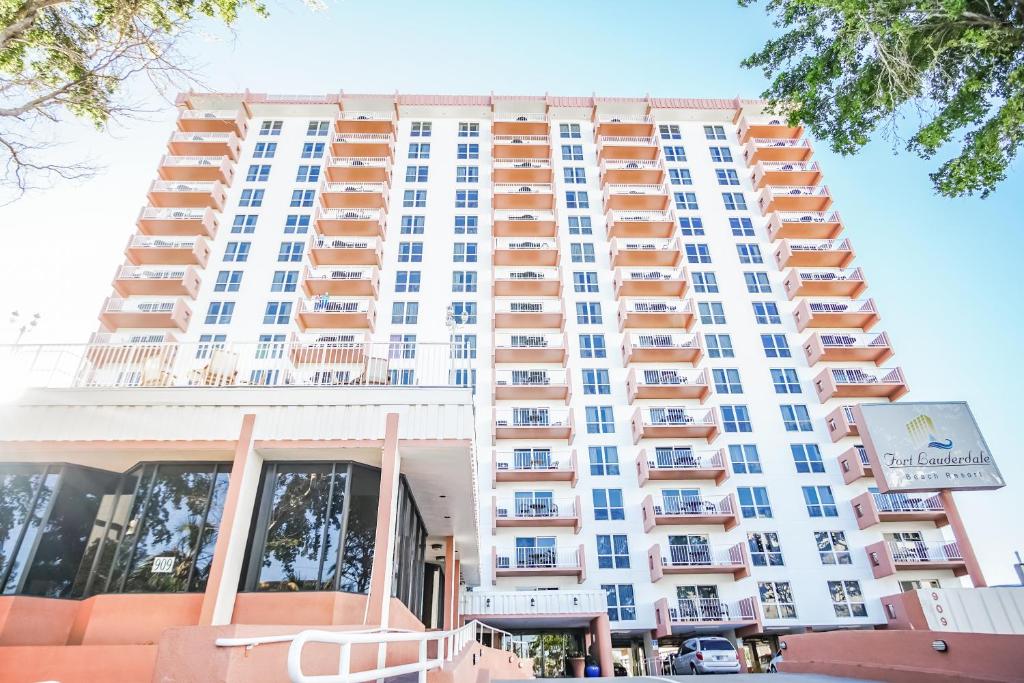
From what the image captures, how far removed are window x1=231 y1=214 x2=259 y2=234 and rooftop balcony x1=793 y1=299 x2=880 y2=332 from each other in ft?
122

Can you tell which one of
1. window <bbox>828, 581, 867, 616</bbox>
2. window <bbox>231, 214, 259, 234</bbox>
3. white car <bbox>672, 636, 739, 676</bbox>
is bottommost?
white car <bbox>672, 636, 739, 676</bbox>

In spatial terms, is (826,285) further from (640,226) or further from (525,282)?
(525,282)

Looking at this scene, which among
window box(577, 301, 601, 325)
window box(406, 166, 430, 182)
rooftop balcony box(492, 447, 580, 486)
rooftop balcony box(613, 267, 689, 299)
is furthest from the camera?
window box(406, 166, 430, 182)

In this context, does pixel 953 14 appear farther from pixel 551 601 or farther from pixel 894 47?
pixel 551 601

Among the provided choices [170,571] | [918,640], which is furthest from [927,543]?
[170,571]

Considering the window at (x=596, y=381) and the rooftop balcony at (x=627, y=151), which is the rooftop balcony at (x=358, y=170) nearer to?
the rooftop balcony at (x=627, y=151)

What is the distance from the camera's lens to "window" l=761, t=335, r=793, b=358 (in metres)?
35.1

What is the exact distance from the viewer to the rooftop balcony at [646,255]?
37188 mm

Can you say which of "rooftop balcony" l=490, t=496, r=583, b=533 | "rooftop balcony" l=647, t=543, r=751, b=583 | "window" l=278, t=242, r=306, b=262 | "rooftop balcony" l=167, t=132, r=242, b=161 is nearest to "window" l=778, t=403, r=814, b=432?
"rooftop balcony" l=647, t=543, r=751, b=583

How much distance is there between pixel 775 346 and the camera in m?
35.4

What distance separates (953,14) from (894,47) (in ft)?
4.85

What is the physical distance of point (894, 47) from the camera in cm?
1073

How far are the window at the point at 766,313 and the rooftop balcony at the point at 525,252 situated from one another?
13.9 m

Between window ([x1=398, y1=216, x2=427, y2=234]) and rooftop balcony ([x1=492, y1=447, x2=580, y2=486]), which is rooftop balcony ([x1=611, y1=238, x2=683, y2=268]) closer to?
window ([x1=398, y1=216, x2=427, y2=234])
